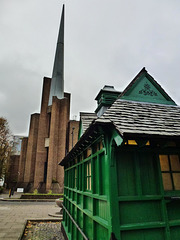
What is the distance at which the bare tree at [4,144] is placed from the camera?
29.2m

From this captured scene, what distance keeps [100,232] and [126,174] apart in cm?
123

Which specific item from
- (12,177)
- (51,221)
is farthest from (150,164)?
(12,177)

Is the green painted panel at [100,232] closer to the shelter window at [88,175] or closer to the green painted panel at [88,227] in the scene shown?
Answer: the green painted panel at [88,227]

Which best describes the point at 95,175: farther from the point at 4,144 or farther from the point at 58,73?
the point at 58,73

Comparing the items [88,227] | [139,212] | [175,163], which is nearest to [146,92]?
[175,163]

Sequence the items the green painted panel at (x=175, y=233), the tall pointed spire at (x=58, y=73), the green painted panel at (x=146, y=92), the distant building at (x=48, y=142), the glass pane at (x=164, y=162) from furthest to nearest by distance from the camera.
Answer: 1. the tall pointed spire at (x=58, y=73)
2. the distant building at (x=48, y=142)
3. the green painted panel at (x=146, y=92)
4. the glass pane at (x=164, y=162)
5. the green painted panel at (x=175, y=233)

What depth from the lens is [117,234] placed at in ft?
8.25

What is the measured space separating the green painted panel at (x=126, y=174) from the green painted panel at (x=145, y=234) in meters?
0.55

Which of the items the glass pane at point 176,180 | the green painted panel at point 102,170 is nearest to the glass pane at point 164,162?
the glass pane at point 176,180

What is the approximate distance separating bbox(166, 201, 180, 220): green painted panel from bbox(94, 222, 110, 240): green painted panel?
1095mm

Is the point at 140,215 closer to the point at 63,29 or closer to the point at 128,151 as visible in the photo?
the point at 128,151

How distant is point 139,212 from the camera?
2.73 meters

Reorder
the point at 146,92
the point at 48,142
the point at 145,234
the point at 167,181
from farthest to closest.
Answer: the point at 48,142 < the point at 146,92 < the point at 167,181 < the point at 145,234

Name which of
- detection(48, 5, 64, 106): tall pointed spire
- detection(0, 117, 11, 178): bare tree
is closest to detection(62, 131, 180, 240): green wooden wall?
detection(0, 117, 11, 178): bare tree
